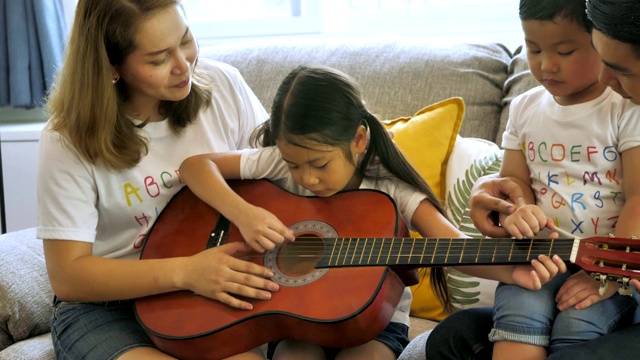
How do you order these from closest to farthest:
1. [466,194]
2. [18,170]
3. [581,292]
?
[581,292]
[466,194]
[18,170]

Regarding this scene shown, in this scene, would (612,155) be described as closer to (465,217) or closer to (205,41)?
(465,217)

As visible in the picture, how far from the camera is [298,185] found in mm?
1860

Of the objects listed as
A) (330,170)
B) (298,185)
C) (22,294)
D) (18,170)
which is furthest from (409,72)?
(18,170)

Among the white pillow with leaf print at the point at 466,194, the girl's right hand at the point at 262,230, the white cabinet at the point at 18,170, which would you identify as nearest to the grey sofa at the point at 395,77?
the white pillow with leaf print at the point at 466,194

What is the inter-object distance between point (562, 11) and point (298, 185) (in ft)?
2.32

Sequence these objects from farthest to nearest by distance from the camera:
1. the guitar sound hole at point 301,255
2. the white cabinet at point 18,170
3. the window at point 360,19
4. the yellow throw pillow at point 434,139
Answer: the white cabinet at point 18,170 < the window at point 360,19 < the yellow throw pillow at point 434,139 < the guitar sound hole at point 301,255

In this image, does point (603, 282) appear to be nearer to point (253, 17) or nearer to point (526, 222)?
point (526, 222)

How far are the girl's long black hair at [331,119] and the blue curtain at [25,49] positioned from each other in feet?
6.02

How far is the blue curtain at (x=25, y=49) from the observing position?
10.7 feet

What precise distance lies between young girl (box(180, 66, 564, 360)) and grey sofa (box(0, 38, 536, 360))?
1.26 ft

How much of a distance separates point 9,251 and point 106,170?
17.1 inches

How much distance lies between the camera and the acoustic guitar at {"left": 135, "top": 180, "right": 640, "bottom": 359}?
1.48 meters

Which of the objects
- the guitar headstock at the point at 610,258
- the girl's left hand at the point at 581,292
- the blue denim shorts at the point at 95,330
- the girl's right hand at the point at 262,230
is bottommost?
the blue denim shorts at the point at 95,330

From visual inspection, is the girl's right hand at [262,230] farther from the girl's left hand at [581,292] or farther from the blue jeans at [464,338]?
the girl's left hand at [581,292]
